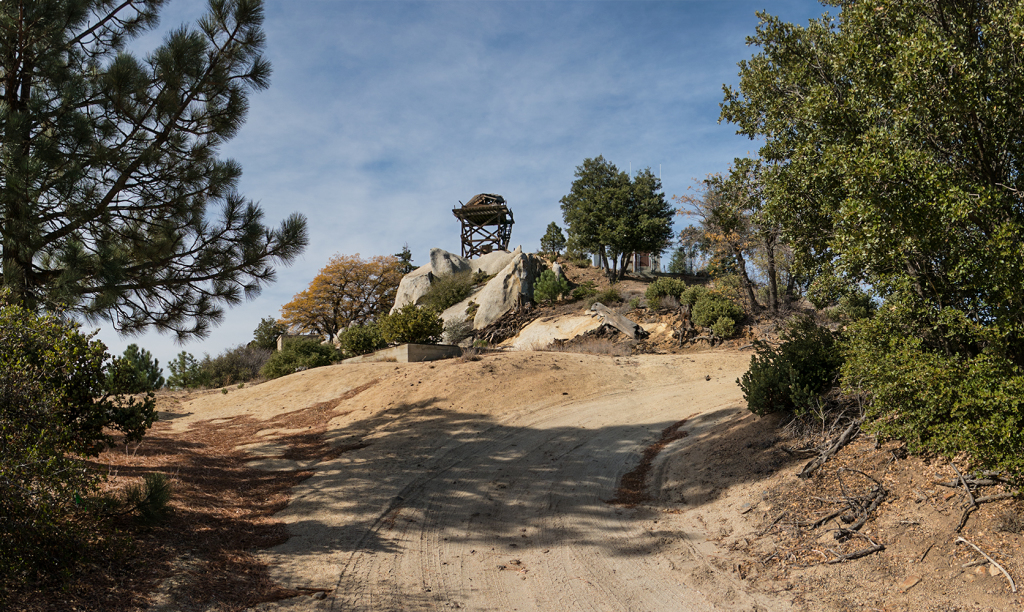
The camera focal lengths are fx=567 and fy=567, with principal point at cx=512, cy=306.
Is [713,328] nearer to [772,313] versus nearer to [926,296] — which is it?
[772,313]

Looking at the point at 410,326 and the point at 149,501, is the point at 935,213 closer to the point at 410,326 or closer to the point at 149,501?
the point at 149,501

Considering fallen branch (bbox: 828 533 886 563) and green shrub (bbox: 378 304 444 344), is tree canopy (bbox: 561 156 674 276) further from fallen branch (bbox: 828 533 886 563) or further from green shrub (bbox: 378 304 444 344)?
fallen branch (bbox: 828 533 886 563)

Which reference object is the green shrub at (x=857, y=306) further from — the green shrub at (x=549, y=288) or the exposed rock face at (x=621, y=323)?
the green shrub at (x=549, y=288)

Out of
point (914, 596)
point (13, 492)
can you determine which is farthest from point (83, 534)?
point (914, 596)

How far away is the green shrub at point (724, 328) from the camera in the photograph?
66.0ft

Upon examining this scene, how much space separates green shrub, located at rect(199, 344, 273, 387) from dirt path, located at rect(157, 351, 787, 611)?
6.56m

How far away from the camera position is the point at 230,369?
23234 mm

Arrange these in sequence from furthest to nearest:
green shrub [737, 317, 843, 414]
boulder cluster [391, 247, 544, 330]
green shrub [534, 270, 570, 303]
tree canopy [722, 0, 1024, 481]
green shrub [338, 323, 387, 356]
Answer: green shrub [534, 270, 570, 303] → boulder cluster [391, 247, 544, 330] → green shrub [338, 323, 387, 356] → green shrub [737, 317, 843, 414] → tree canopy [722, 0, 1024, 481]

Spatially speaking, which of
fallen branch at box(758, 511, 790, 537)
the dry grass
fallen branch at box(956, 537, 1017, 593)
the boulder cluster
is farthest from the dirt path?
the boulder cluster

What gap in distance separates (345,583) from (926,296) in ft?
21.0

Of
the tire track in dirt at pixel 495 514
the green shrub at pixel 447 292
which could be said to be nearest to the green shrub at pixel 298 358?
the tire track in dirt at pixel 495 514

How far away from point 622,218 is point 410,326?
57.8 feet

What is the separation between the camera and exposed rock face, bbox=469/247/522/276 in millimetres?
32719

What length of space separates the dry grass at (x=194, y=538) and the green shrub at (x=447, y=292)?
18.5m
